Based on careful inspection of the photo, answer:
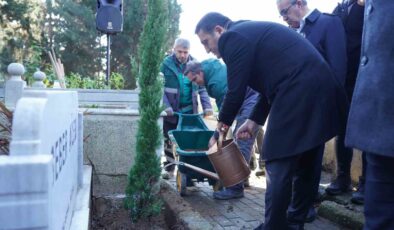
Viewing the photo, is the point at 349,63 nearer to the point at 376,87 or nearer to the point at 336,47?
the point at 336,47

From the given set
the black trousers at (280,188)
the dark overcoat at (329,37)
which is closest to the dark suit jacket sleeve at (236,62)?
the black trousers at (280,188)

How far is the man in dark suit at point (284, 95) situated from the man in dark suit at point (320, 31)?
471 millimetres

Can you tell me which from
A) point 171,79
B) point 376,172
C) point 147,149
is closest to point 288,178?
point 376,172

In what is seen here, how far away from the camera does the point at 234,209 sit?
389 cm

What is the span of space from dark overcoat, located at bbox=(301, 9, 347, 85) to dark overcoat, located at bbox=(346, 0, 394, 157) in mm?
1707

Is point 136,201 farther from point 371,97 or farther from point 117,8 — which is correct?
point 117,8

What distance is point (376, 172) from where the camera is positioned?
4.97 ft

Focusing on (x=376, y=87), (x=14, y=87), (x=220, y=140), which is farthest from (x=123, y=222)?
(x=14, y=87)

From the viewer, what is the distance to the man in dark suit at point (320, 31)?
323 centimetres

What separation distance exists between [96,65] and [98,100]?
1766 cm

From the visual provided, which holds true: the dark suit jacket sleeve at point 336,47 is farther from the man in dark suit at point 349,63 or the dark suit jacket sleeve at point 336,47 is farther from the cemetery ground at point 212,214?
the cemetery ground at point 212,214

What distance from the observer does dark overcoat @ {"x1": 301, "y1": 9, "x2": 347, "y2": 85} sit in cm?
324

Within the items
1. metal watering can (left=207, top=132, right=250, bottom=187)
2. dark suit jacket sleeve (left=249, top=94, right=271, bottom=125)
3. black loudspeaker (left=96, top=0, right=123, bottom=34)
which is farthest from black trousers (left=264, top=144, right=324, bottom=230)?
black loudspeaker (left=96, top=0, right=123, bottom=34)

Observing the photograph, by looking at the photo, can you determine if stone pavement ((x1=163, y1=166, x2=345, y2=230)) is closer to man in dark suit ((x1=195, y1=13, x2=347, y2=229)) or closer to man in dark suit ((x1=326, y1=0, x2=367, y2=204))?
man in dark suit ((x1=326, y1=0, x2=367, y2=204))
